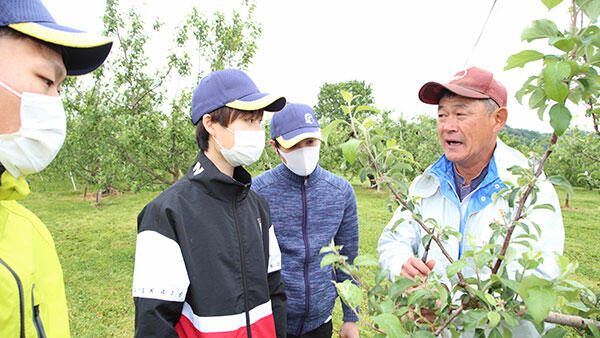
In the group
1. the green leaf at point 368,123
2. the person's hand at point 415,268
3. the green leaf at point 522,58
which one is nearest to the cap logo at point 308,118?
the person's hand at point 415,268

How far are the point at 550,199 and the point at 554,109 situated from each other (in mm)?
810

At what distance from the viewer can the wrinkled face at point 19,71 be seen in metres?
1.05

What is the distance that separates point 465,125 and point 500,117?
20 cm

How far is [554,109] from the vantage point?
777 mm

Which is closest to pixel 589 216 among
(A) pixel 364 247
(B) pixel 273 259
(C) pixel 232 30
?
(A) pixel 364 247

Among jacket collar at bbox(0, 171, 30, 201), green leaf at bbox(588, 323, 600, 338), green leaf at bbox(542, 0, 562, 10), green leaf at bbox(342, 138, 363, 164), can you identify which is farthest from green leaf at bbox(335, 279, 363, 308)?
jacket collar at bbox(0, 171, 30, 201)

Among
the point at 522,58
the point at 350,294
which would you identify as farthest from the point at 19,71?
the point at 522,58

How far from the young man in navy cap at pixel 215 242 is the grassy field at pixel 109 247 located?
63cm

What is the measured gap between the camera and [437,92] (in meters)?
1.65

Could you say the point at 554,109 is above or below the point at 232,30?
below

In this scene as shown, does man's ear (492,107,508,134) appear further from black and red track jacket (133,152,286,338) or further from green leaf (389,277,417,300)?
black and red track jacket (133,152,286,338)

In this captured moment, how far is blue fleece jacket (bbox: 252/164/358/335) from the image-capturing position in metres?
2.19

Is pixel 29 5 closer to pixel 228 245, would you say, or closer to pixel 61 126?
pixel 61 126

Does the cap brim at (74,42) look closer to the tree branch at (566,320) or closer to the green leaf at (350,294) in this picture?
the green leaf at (350,294)
